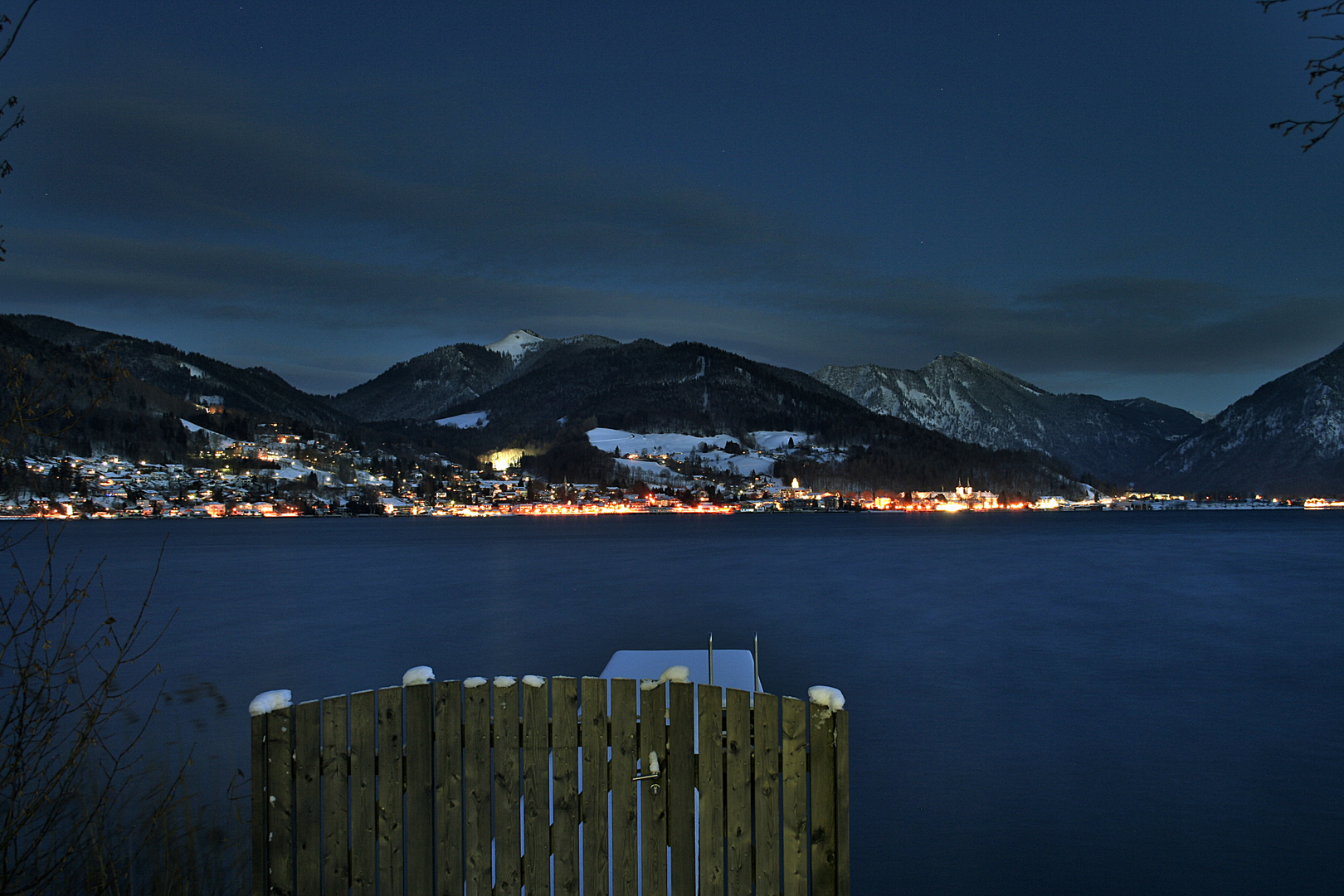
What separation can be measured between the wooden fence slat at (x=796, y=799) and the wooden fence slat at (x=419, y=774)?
2.24m

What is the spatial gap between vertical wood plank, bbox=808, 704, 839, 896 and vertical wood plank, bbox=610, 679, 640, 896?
3.59ft

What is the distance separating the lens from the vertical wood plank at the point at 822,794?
480cm

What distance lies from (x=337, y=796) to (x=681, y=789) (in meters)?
2.18

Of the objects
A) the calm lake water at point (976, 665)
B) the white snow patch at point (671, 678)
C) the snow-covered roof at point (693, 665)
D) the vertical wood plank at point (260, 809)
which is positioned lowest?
the calm lake water at point (976, 665)

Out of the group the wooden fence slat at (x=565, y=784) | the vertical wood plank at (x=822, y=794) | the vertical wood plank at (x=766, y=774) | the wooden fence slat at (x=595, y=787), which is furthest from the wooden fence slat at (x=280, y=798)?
the vertical wood plank at (x=822, y=794)

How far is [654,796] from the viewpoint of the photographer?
16.4 ft

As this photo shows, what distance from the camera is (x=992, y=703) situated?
17500 mm

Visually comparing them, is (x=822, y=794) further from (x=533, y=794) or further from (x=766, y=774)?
(x=533, y=794)

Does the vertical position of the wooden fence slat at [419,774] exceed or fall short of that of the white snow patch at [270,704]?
it falls short

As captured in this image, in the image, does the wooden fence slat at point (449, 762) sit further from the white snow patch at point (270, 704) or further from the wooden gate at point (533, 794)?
the white snow patch at point (270, 704)

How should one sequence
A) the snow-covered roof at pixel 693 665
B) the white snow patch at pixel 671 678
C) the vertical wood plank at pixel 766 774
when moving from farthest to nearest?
the snow-covered roof at pixel 693 665, the white snow patch at pixel 671 678, the vertical wood plank at pixel 766 774

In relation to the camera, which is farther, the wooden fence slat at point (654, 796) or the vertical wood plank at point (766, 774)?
the wooden fence slat at point (654, 796)

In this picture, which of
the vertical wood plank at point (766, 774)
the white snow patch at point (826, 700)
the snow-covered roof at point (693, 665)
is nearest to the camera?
the white snow patch at point (826, 700)

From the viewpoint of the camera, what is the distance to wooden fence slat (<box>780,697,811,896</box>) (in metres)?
4.81
